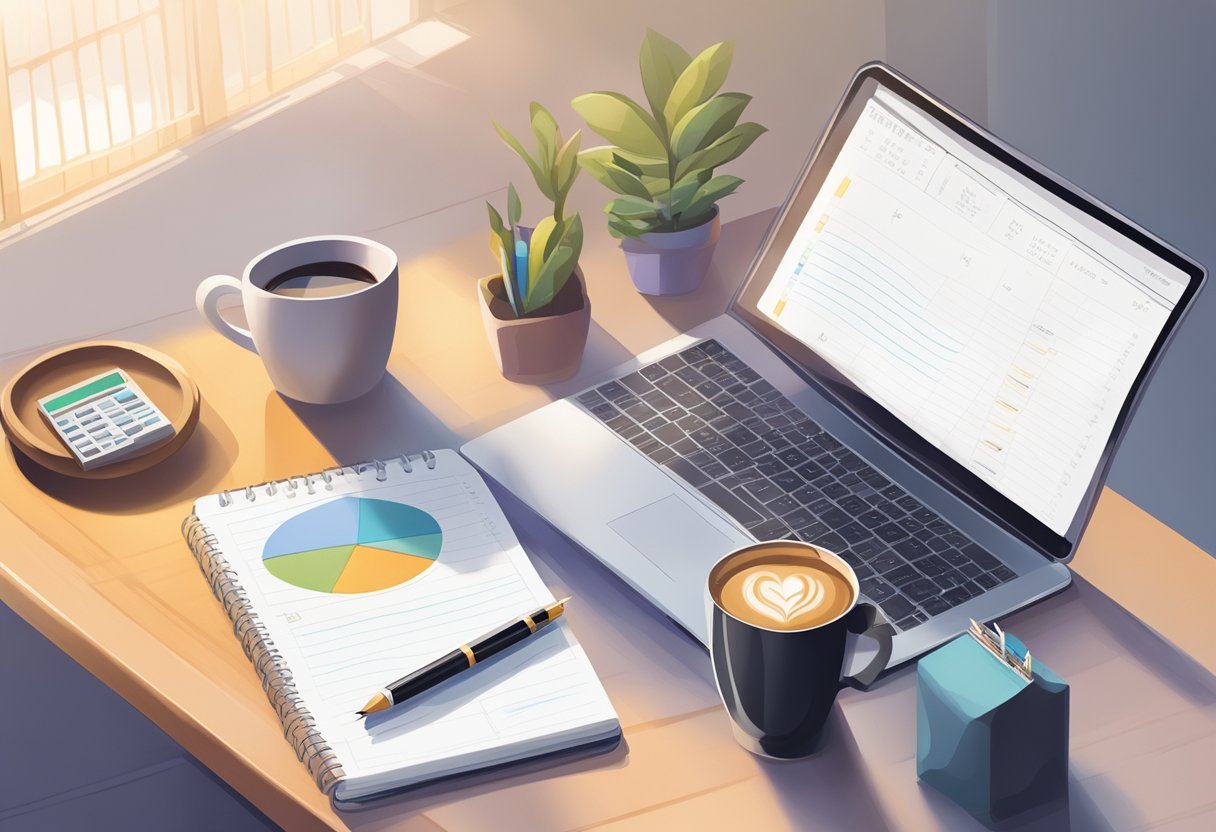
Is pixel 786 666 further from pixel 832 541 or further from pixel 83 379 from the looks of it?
pixel 83 379

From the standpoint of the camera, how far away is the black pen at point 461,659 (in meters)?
0.77

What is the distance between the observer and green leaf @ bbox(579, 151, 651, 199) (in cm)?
112

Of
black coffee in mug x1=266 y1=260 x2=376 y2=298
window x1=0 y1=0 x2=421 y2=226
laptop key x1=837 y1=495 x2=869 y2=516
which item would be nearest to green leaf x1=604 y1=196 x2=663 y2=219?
black coffee in mug x1=266 y1=260 x2=376 y2=298

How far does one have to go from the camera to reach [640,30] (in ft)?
5.29

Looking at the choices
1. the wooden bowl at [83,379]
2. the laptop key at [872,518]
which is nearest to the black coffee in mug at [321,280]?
the wooden bowl at [83,379]

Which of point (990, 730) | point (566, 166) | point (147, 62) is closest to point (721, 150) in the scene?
point (566, 166)

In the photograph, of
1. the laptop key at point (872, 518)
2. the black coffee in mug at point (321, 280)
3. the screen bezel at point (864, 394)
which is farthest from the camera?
the black coffee in mug at point (321, 280)

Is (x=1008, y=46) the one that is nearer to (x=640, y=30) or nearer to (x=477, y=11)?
(x=640, y=30)

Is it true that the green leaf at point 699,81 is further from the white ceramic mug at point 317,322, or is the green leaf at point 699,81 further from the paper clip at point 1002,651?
the paper clip at point 1002,651

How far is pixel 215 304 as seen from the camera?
1041mm

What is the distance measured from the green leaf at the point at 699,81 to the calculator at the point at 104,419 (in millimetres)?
483

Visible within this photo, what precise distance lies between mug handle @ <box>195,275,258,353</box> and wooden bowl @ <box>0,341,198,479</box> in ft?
0.17

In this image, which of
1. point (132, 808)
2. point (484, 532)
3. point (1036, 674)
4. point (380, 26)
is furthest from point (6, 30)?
point (1036, 674)

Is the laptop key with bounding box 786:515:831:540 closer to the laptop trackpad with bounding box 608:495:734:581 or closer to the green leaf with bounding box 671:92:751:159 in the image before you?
the laptop trackpad with bounding box 608:495:734:581
